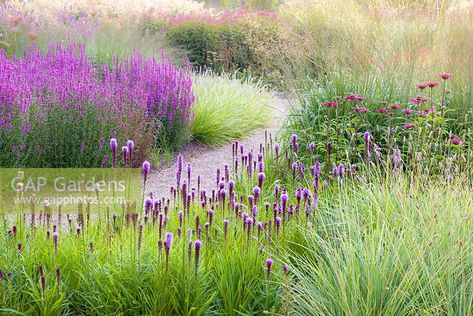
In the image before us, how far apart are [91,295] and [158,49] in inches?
330

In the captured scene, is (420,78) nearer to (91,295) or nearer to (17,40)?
(91,295)

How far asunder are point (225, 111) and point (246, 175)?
3627 millimetres

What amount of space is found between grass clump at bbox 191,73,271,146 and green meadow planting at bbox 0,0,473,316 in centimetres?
4

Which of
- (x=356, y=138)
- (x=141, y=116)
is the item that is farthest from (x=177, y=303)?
(x=141, y=116)

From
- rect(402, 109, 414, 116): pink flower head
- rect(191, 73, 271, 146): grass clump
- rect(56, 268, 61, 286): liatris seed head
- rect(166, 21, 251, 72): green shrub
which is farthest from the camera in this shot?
rect(166, 21, 251, 72): green shrub

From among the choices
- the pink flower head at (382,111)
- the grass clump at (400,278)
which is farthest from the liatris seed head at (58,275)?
the pink flower head at (382,111)

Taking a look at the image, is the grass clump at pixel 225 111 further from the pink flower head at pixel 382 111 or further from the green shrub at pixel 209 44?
the green shrub at pixel 209 44

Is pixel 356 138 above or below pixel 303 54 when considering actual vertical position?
below

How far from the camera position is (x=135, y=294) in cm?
317

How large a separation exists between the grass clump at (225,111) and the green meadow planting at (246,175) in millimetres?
36

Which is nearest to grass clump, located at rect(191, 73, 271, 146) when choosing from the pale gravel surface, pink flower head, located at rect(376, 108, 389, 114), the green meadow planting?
the green meadow planting

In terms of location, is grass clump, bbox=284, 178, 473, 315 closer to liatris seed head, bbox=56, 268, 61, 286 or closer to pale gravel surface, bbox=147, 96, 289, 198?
liatris seed head, bbox=56, 268, 61, 286

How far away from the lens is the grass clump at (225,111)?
326 inches

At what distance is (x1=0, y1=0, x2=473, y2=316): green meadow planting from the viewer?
311cm
